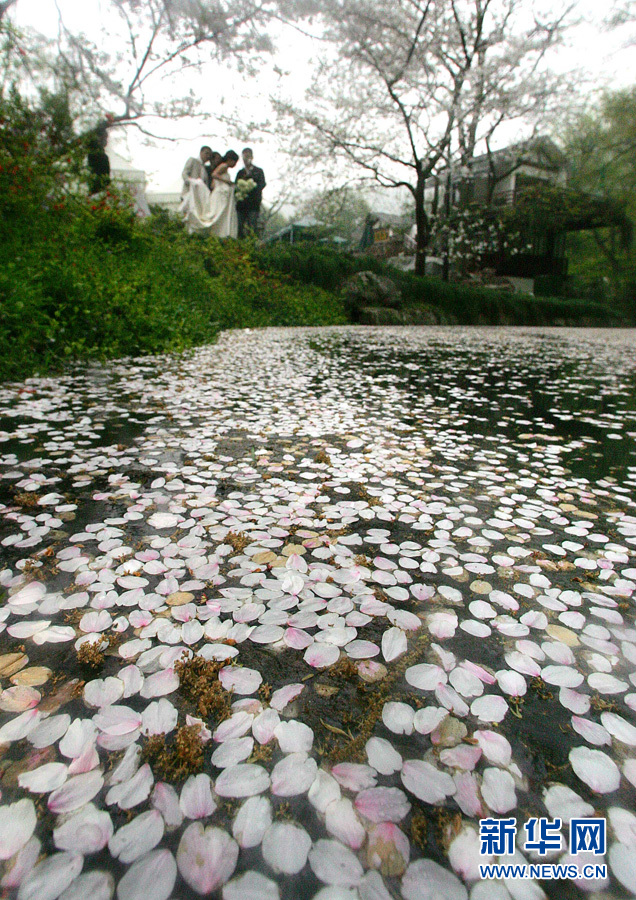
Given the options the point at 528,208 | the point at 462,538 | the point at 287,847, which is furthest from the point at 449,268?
the point at 287,847

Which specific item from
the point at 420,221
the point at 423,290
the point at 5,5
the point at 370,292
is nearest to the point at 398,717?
the point at 5,5

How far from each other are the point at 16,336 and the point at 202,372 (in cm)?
157

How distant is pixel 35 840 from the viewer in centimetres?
77

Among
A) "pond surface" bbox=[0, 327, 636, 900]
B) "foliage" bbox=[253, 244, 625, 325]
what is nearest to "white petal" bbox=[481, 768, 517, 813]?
"pond surface" bbox=[0, 327, 636, 900]

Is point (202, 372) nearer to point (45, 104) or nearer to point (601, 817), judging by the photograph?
point (601, 817)

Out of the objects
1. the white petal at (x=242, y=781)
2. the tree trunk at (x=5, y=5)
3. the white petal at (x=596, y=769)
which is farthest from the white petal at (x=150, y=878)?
the tree trunk at (x=5, y=5)

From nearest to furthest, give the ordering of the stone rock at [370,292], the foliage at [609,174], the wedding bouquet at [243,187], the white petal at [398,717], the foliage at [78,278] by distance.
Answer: the white petal at [398,717] → the foliage at [78,278] → the stone rock at [370,292] → the wedding bouquet at [243,187] → the foliage at [609,174]

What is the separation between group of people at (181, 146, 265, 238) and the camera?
1211 cm

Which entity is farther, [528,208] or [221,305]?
[528,208]

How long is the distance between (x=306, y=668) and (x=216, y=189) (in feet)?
43.6

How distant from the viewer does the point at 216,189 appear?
12266 mm

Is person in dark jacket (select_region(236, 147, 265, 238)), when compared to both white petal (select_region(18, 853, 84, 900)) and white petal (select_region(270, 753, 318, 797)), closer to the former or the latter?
white petal (select_region(270, 753, 318, 797))

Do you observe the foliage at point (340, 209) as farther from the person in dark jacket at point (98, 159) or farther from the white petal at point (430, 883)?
the white petal at point (430, 883)

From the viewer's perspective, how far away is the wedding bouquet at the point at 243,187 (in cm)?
1246
